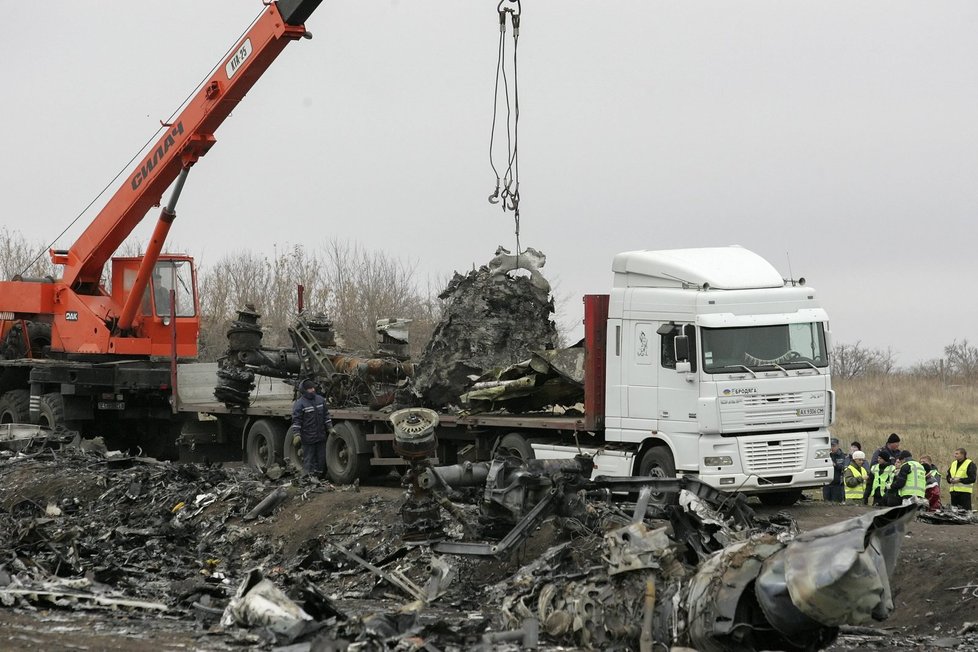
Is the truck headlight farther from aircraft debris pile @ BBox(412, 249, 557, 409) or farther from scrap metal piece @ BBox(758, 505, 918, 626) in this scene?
scrap metal piece @ BBox(758, 505, 918, 626)

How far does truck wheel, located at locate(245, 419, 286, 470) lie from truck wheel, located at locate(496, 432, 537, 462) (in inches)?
181

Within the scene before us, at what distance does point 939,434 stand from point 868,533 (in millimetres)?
22944

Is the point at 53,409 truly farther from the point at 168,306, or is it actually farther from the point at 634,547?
the point at 634,547

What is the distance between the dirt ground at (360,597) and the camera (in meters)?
9.55

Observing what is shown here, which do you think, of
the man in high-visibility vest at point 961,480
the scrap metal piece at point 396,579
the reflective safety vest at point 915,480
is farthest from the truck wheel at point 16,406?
the man in high-visibility vest at point 961,480

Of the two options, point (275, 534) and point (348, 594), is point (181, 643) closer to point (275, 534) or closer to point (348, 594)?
point (348, 594)

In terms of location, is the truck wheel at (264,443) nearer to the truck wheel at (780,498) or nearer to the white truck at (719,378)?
the white truck at (719,378)

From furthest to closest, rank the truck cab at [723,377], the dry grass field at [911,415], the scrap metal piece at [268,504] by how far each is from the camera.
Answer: the dry grass field at [911,415] → the scrap metal piece at [268,504] → the truck cab at [723,377]

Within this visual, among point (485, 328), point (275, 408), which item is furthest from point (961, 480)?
point (275, 408)

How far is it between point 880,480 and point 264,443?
379 inches

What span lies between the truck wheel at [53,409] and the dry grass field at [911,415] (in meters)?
16.2

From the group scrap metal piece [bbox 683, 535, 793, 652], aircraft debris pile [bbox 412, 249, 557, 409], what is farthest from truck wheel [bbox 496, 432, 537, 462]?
scrap metal piece [bbox 683, 535, 793, 652]

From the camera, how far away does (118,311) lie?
22.7m

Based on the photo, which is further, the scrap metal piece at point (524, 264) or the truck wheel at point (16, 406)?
the truck wheel at point (16, 406)
